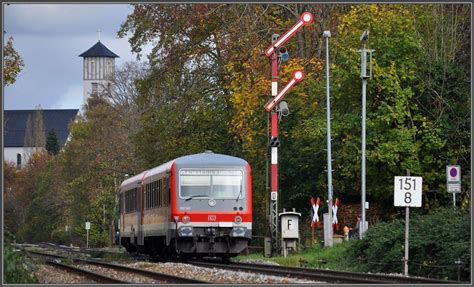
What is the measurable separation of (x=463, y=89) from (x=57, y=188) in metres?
67.0

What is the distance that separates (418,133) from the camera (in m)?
48.0

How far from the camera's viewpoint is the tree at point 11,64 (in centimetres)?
3652

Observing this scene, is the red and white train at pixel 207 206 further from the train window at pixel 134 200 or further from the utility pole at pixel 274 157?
the train window at pixel 134 200

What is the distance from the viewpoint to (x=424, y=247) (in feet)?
89.9

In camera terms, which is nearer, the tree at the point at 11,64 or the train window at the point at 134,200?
the tree at the point at 11,64

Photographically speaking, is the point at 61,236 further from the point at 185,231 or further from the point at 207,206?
the point at 185,231

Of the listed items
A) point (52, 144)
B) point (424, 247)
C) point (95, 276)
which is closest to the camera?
point (95, 276)

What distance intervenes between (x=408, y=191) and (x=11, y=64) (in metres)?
15.9

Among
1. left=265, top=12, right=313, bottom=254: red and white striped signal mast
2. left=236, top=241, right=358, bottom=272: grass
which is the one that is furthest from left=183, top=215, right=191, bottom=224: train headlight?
left=265, top=12, right=313, bottom=254: red and white striped signal mast

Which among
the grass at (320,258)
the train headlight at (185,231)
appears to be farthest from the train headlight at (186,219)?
the grass at (320,258)

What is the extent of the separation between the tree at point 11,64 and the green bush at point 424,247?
444 inches

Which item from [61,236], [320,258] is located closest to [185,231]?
[320,258]

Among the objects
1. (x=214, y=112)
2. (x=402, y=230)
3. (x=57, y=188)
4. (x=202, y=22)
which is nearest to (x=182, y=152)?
(x=214, y=112)

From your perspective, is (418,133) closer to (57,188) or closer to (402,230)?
(402,230)
